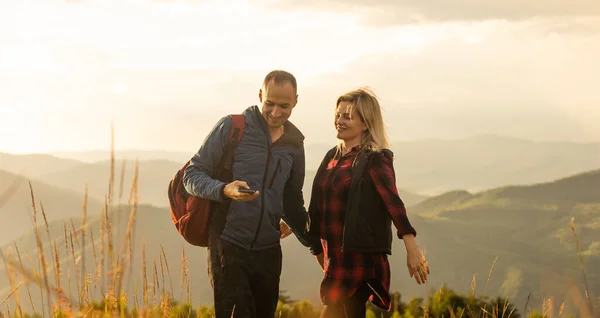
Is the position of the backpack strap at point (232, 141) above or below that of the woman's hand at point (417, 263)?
above

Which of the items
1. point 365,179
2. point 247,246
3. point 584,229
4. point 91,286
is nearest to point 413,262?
point 365,179

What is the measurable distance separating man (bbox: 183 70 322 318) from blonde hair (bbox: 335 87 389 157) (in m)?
0.39

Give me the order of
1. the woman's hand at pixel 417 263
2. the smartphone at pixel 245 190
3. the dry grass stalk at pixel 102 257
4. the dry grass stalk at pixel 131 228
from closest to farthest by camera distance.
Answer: the dry grass stalk at pixel 131 228, the dry grass stalk at pixel 102 257, the smartphone at pixel 245 190, the woman's hand at pixel 417 263

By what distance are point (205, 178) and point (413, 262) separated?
136cm

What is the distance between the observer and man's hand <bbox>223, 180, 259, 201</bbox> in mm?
3473

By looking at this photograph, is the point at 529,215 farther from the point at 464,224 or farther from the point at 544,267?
the point at 544,267

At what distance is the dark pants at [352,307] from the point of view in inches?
162

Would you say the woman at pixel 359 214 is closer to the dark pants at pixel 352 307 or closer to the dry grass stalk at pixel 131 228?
the dark pants at pixel 352 307

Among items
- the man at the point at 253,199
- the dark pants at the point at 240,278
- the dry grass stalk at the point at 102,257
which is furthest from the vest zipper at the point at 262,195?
the dry grass stalk at the point at 102,257

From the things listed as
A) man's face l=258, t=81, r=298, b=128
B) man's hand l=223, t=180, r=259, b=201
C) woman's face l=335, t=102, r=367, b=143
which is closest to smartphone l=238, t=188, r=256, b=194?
man's hand l=223, t=180, r=259, b=201

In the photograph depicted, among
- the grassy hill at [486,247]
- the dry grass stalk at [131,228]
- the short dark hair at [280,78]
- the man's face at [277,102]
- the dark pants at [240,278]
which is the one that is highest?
the short dark hair at [280,78]

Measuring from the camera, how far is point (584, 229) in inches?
6181

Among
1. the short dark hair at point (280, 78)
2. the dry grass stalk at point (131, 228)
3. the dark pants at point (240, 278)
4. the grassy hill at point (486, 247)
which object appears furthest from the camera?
the grassy hill at point (486, 247)

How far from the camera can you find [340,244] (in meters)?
4.21
